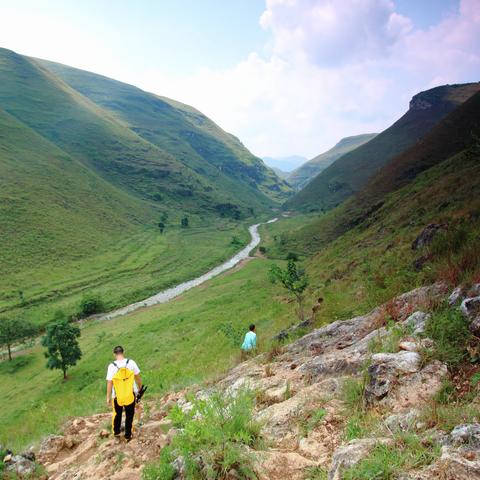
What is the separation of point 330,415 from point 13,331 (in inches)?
2136

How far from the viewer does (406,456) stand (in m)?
4.88

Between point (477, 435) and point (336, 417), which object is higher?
point (477, 435)

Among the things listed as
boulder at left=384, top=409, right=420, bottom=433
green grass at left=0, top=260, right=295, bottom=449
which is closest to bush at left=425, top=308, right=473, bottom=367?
boulder at left=384, top=409, right=420, bottom=433

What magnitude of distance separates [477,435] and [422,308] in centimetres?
523

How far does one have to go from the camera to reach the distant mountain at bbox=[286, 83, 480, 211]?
17750 cm

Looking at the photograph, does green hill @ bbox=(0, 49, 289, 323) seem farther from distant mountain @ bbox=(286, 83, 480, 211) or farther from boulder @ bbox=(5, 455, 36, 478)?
boulder @ bbox=(5, 455, 36, 478)

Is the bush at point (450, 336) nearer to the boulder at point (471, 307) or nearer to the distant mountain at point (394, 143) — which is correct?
the boulder at point (471, 307)

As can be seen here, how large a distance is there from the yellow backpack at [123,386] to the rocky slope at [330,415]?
973 millimetres

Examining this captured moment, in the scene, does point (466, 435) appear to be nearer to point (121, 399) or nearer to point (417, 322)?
point (417, 322)

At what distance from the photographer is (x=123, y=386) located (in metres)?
9.26

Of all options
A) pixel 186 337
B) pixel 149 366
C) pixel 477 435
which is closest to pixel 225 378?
pixel 477 435

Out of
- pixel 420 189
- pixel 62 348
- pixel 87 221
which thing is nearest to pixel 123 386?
pixel 62 348

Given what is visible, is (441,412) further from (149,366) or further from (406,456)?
(149,366)

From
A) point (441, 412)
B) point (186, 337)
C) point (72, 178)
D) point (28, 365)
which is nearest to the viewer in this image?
point (441, 412)
